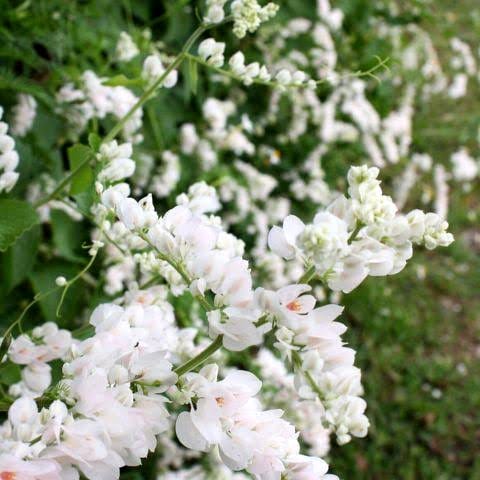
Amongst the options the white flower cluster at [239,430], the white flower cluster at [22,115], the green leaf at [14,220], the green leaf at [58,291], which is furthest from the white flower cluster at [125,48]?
the white flower cluster at [239,430]

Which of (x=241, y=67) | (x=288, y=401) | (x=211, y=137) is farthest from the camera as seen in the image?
(x=211, y=137)

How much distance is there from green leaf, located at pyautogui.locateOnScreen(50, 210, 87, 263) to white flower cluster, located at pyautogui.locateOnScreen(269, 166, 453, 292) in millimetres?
1013

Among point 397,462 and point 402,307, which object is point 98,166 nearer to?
point 397,462

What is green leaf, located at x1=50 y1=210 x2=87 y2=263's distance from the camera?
180 centimetres

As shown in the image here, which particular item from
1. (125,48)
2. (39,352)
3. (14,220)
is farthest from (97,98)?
(39,352)

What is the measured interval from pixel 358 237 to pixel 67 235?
3.69ft

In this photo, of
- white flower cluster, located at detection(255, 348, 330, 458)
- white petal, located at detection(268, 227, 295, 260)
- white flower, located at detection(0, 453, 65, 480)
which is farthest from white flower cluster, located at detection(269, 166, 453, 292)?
white flower cluster, located at detection(255, 348, 330, 458)

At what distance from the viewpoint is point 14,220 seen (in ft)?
3.82

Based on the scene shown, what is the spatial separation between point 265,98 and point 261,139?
18 centimetres

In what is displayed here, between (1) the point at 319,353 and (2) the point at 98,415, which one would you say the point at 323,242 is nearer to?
(1) the point at 319,353

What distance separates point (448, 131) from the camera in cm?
413

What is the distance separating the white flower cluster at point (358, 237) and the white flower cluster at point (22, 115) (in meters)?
1.05

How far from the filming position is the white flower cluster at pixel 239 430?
0.81 m

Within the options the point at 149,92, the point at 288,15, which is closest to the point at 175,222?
the point at 149,92
